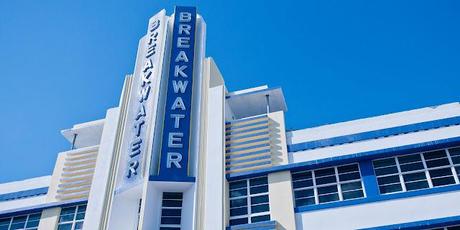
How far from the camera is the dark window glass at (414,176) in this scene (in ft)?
62.6

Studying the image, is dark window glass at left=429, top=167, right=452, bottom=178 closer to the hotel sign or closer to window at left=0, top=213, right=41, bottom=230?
the hotel sign

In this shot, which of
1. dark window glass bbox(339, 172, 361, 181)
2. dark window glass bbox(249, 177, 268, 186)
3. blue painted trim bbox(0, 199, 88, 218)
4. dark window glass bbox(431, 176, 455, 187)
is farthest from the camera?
blue painted trim bbox(0, 199, 88, 218)

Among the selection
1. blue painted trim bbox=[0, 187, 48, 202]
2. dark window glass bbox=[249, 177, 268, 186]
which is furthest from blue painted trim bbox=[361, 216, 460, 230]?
blue painted trim bbox=[0, 187, 48, 202]

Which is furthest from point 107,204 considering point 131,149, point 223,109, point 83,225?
point 223,109

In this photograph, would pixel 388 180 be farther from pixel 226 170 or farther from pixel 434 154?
pixel 226 170

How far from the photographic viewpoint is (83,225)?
2064cm

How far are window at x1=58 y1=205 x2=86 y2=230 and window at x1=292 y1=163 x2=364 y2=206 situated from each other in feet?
34.9

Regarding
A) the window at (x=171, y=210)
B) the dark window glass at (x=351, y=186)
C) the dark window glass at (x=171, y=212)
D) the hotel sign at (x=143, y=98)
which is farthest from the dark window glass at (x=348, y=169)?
the hotel sign at (x=143, y=98)

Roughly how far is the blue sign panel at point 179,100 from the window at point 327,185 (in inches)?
204

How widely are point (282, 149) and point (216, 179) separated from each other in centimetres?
346

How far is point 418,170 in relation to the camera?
63.2ft

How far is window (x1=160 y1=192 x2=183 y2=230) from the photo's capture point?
19719mm

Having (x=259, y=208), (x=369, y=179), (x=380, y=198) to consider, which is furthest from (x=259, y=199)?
(x=380, y=198)

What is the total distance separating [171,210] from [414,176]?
1070 centimetres
